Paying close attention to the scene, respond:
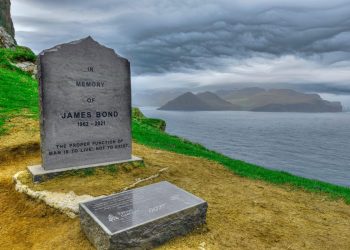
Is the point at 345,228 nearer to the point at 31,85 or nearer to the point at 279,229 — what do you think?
the point at 279,229

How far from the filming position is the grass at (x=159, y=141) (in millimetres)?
11227

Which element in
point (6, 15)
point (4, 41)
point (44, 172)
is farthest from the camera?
point (6, 15)

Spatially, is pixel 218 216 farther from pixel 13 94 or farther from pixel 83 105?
pixel 13 94

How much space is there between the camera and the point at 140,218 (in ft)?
16.5

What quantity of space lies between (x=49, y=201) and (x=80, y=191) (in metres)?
0.69

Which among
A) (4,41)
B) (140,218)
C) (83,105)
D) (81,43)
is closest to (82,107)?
(83,105)

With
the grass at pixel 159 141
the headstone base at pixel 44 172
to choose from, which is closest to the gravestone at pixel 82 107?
the headstone base at pixel 44 172

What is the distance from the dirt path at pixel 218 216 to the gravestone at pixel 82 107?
22.4 inches

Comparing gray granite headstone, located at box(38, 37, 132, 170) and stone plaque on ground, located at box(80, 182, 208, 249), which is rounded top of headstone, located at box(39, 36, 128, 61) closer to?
gray granite headstone, located at box(38, 37, 132, 170)

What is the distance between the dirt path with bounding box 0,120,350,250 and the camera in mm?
5426

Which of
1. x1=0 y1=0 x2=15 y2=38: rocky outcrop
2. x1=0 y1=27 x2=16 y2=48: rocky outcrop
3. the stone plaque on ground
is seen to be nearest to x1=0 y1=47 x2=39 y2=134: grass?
x1=0 y1=27 x2=16 y2=48: rocky outcrop

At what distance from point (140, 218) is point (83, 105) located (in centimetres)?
411

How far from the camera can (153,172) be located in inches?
341

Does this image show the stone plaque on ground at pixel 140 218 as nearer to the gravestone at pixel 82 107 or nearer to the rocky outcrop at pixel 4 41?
the gravestone at pixel 82 107
